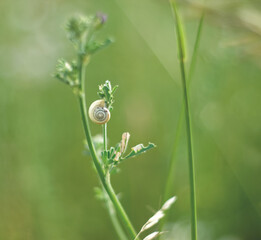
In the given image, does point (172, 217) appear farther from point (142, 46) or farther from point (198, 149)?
point (142, 46)

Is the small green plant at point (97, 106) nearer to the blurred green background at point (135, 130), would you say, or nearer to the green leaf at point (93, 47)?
the green leaf at point (93, 47)

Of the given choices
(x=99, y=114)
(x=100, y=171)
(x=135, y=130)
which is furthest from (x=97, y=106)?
(x=135, y=130)

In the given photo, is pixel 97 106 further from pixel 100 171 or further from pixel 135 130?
pixel 135 130

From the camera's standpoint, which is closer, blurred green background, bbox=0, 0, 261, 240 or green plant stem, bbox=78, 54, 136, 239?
green plant stem, bbox=78, 54, 136, 239

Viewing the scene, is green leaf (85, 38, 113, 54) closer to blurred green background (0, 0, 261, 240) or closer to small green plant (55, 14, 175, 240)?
→ small green plant (55, 14, 175, 240)

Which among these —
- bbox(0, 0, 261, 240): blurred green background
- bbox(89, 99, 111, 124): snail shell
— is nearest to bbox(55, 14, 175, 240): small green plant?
bbox(89, 99, 111, 124): snail shell

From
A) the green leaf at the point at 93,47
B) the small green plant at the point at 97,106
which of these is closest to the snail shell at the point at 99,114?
the small green plant at the point at 97,106

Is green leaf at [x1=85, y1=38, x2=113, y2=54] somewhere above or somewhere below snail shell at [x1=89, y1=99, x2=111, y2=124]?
above
